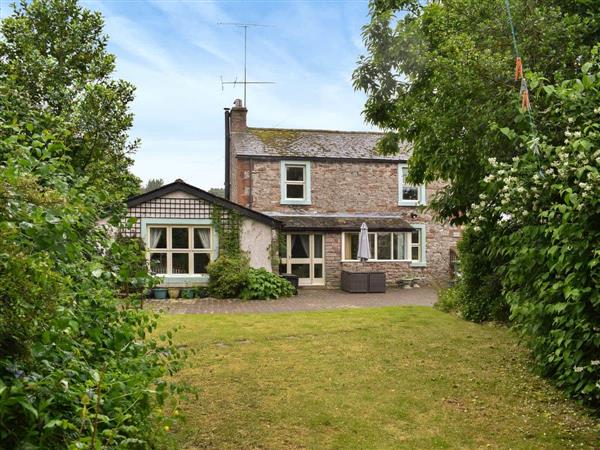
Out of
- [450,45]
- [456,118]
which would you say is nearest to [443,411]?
[456,118]

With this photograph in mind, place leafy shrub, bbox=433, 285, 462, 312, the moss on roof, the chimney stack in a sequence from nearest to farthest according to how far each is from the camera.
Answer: leafy shrub, bbox=433, 285, 462, 312 → the moss on roof → the chimney stack

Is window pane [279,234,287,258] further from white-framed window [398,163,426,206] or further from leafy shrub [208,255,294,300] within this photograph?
white-framed window [398,163,426,206]

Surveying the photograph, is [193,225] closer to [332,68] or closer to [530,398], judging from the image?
[332,68]

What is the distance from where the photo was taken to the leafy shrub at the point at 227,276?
55.2 ft

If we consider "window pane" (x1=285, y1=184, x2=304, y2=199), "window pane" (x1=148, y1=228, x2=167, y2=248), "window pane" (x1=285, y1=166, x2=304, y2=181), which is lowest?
"window pane" (x1=148, y1=228, x2=167, y2=248)

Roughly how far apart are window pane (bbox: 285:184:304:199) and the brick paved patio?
489 centimetres

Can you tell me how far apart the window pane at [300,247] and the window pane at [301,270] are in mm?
442

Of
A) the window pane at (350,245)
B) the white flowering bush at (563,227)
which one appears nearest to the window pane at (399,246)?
the window pane at (350,245)

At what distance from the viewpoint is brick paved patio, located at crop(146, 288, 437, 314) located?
554 inches

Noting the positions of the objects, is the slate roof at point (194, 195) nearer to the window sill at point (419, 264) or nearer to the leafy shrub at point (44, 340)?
the window sill at point (419, 264)

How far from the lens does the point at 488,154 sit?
711 cm

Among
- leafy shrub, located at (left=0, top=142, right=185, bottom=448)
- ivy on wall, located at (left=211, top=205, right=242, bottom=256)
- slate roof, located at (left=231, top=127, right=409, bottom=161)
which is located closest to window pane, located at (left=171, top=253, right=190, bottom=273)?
ivy on wall, located at (left=211, top=205, right=242, bottom=256)

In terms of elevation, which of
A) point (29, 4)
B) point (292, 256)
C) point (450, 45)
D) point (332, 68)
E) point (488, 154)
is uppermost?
point (332, 68)

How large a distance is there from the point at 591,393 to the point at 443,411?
1628 millimetres
